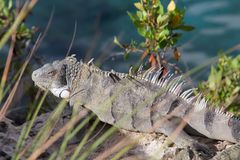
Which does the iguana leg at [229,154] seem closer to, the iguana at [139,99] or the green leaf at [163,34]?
the iguana at [139,99]

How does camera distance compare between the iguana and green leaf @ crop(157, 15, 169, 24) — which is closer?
the iguana

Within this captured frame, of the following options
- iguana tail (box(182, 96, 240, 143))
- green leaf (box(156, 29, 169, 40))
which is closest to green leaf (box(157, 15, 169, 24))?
green leaf (box(156, 29, 169, 40))

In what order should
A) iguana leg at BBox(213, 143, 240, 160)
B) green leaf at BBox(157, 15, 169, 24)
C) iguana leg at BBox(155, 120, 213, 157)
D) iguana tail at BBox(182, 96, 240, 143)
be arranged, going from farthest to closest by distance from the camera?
green leaf at BBox(157, 15, 169, 24)
iguana tail at BBox(182, 96, 240, 143)
iguana leg at BBox(155, 120, 213, 157)
iguana leg at BBox(213, 143, 240, 160)

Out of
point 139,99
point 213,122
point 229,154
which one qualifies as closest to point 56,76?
point 139,99

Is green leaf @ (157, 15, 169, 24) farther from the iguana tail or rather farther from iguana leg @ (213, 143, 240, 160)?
iguana leg @ (213, 143, 240, 160)

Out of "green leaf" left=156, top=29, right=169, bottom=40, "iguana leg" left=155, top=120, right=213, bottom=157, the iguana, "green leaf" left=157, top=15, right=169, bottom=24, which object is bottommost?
"iguana leg" left=155, top=120, right=213, bottom=157

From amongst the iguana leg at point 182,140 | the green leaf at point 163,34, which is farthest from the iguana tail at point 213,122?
the green leaf at point 163,34

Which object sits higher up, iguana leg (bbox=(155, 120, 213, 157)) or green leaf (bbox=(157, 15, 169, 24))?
green leaf (bbox=(157, 15, 169, 24))
